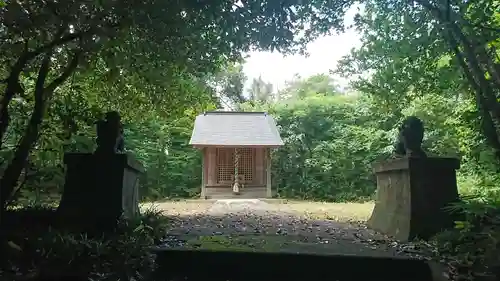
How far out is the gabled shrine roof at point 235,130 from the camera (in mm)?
14992

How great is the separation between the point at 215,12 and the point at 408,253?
9.45 feet

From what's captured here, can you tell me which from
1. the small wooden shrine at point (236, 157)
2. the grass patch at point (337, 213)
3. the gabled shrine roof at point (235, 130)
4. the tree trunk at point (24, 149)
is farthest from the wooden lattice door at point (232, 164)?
the tree trunk at point (24, 149)

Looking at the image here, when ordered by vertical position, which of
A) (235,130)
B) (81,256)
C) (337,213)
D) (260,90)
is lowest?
(337,213)

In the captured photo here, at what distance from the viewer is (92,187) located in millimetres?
4105

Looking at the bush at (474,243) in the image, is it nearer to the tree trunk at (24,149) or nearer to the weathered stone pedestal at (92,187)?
the weathered stone pedestal at (92,187)

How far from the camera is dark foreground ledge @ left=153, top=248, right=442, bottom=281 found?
3250 millimetres

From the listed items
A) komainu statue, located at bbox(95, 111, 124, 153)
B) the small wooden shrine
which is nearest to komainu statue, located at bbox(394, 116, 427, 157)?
komainu statue, located at bbox(95, 111, 124, 153)

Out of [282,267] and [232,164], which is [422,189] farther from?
[232,164]

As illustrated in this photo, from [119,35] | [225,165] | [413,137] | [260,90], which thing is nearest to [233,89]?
[260,90]

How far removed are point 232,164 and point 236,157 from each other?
0.53 meters

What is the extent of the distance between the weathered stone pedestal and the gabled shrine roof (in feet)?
34.0

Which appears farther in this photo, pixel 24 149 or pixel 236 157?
pixel 236 157

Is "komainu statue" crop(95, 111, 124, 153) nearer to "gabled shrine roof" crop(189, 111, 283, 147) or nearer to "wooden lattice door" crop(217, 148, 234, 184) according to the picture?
"gabled shrine roof" crop(189, 111, 283, 147)

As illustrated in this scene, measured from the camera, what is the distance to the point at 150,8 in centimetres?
359
